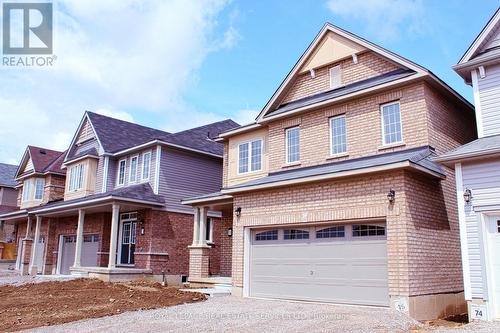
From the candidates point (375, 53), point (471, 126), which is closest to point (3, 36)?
point (375, 53)

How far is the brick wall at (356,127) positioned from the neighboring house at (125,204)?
22.5 ft

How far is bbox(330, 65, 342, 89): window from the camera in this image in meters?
15.6

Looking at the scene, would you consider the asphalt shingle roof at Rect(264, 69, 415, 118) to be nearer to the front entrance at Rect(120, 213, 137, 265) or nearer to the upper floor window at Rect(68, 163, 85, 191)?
the front entrance at Rect(120, 213, 137, 265)

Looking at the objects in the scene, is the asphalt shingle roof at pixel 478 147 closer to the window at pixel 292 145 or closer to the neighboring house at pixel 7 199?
the window at pixel 292 145

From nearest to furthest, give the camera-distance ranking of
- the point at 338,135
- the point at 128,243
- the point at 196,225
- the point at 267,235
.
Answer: the point at 267,235, the point at 338,135, the point at 196,225, the point at 128,243

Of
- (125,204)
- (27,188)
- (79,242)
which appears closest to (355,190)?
→ (125,204)

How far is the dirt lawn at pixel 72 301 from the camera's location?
10.7 metres

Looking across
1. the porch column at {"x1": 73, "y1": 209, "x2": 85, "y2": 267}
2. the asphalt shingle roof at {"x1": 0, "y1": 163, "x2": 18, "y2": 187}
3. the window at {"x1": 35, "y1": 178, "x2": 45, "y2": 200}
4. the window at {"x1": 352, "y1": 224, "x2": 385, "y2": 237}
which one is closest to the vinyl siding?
the porch column at {"x1": 73, "y1": 209, "x2": 85, "y2": 267}

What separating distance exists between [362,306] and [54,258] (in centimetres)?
2021

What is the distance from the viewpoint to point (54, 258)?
85.6 feet

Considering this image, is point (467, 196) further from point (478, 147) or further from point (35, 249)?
point (35, 249)

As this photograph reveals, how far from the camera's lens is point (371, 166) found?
11531 millimetres

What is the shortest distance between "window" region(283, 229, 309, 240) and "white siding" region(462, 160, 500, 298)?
440 cm

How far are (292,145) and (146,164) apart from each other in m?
8.85
